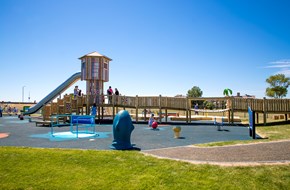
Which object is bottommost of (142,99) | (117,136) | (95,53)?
(117,136)

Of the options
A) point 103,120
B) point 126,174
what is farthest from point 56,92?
point 126,174

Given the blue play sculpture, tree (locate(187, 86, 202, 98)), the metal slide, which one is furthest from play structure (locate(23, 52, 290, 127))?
tree (locate(187, 86, 202, 98))

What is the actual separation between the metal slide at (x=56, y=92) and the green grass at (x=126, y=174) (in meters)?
24.2

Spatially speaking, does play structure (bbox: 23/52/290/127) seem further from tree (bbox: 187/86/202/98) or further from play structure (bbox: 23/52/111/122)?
tree (bbox: 187/86/202/98)

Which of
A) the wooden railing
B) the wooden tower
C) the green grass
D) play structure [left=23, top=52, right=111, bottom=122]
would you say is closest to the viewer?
the green grass

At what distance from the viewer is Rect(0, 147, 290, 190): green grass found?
226 inches

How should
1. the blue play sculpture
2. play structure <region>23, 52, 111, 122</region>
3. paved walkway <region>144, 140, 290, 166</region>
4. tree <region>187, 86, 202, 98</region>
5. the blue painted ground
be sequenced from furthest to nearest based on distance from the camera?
tree <region>187, 86, 202, 98</region>, play structure <region>23, 52, 111, 122</region>, the blue painted ground, the blue play sculpture, paved walkway <region>144, 140, 290, 166</region>

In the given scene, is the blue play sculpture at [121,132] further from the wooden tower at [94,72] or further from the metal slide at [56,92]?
the metal slide at [56,92]

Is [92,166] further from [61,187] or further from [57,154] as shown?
[57,154]

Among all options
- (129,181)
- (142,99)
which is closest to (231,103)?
(142,99)

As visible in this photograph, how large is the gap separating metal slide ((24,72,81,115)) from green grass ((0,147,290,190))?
24166 mm

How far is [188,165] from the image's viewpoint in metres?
6.83

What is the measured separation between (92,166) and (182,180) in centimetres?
276

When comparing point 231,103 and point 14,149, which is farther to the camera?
point 231,103
